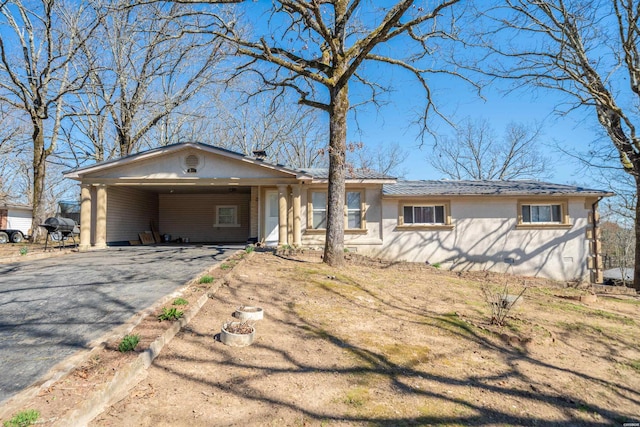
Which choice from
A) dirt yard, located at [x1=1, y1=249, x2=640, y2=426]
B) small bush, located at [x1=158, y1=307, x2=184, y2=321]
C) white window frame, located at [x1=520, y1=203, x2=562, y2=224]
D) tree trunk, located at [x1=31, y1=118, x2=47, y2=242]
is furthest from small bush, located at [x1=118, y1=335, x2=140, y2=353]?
tree trunk, located at [x1=31, y1=118, x2=47, y2=242]

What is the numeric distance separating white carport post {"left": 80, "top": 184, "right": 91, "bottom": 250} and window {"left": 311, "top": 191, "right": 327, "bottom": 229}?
781 centimetres

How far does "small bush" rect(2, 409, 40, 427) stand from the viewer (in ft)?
6.69

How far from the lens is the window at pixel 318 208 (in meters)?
12.8

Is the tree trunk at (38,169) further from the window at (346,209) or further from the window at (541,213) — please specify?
the window at (541,213)

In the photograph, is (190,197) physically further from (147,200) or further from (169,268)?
(169,268)

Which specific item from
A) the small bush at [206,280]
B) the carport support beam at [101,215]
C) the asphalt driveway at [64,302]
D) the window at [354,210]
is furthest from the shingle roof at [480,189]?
the carport support beam at [101,215]

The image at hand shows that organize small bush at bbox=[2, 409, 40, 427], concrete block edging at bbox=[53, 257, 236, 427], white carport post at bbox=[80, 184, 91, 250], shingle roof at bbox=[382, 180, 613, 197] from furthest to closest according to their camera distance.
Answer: shingle roof at bbox=[382, 180, 613, 197]
white carport post at bbox=[80, 184, 91, 250]
concrete block edging at bbox=[53, 257, 236, 427]
small bush at bbox=[2, 409, 40, 427]

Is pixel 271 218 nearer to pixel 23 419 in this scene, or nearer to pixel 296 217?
pixel 296 217

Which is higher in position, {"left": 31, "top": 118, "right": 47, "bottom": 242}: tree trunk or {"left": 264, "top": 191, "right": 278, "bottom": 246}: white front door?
{"left": 31, "top": 118, "right": 47, "bottom": 242}: tree trunk

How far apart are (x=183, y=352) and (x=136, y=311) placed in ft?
4.26

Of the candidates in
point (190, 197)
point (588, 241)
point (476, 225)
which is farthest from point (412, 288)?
point (190, 197)

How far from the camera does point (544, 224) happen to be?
12.8 meters

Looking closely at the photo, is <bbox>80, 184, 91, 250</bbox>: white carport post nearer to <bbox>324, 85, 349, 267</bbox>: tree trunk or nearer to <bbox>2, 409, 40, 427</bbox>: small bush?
<bbox>324, 85, 349, 267</bbox>: tree trunk

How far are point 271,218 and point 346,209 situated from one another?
2.89 meters
